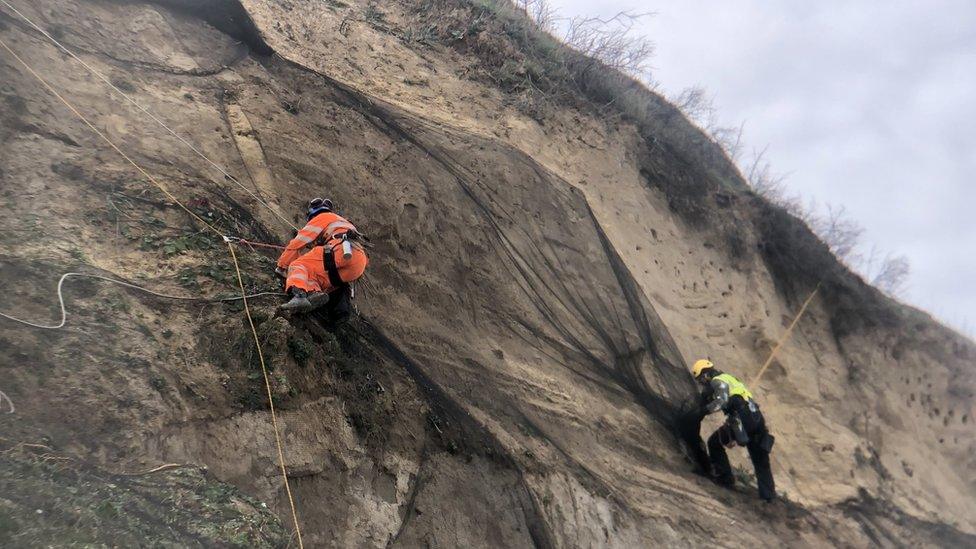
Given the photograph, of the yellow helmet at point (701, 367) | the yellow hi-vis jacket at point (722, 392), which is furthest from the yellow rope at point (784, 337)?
the yellow hi-vis jacket at point (722, 392)

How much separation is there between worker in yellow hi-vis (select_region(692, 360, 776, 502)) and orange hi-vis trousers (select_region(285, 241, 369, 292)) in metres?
4.91

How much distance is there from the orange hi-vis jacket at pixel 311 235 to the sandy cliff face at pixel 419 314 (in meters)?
0.27

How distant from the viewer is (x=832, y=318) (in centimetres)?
1191

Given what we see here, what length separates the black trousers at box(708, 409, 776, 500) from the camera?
25.0 ft

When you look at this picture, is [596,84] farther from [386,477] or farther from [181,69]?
[386,477]

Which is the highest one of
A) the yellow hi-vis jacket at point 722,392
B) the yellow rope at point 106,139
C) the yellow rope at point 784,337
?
the yellow rope at point 784,337

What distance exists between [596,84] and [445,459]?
8.32 metres

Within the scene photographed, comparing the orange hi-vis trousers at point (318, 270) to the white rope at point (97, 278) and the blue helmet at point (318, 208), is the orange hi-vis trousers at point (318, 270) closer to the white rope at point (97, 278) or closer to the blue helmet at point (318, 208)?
the white rope at point (97, 278)

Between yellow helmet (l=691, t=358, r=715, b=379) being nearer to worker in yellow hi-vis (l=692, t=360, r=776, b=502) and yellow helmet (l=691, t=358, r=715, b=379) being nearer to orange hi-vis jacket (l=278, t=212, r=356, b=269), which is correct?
worker in yellow hi-vis (l=692, t=360, r=776, b=502)

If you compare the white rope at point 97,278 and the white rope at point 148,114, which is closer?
the white rope at point 97,278

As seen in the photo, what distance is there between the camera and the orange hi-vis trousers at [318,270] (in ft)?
16.5

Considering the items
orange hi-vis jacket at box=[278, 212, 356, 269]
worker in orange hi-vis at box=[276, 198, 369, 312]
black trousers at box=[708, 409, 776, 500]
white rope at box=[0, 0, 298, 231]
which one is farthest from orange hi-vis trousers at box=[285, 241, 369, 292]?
black trousers at box=[708, 409, 776, 500]

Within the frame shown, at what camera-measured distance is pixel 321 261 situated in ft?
16.9

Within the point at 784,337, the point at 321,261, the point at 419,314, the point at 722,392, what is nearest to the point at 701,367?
the point at 722,392
